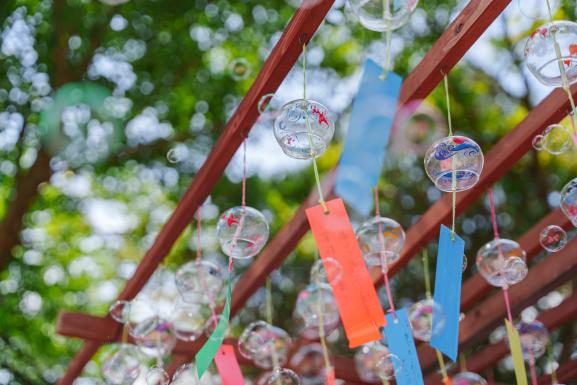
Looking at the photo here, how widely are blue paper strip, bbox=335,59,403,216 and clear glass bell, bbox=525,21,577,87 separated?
57 cm

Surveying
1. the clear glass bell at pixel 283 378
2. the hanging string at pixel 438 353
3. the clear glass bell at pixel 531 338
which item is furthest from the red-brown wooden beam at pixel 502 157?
the clear glass bell at pixel 283 378

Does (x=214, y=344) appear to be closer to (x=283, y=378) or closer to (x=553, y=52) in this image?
(x=283, y=378)

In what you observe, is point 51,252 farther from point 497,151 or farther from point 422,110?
point 497,151

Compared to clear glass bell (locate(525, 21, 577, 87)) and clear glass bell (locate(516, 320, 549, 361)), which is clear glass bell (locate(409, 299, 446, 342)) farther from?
clear glass bell (locate(525, 21, 577, 87))

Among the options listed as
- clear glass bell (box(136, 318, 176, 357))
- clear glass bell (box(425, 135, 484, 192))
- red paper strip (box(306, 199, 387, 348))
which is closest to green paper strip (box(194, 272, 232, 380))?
red paper strip (box(306, 199, 387, 348))

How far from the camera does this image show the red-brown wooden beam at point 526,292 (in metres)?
3.65

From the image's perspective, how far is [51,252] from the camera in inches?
276

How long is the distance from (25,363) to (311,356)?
3.62 m

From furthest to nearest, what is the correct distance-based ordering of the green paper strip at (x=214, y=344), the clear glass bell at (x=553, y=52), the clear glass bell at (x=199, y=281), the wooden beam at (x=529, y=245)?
the wooden beam at (x=529, y=245) < the clear glass bell at (x=199, y=281) < the green paper strip at (x=214, y=344) < the clear glass bell at (x=553, y=52)

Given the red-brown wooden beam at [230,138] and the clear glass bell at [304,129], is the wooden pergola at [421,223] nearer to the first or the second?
the red-brown wooden beam at [230,138]

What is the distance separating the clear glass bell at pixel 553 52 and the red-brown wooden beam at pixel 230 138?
2.30ft

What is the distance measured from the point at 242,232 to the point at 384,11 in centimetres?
108

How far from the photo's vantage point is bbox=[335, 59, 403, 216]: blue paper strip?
2.74 metres

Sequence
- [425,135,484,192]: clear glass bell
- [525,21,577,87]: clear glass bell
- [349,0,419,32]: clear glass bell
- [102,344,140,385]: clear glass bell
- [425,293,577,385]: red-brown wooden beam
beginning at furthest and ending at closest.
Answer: [425,293,577,385]: red-brown wooden beam → [102,344,140,385]: clear glass bell → [425,135,484,192]: clear glass bell → [525,21,577,87]: clear glass bell → [349,0,419,32]: clear glass bell
